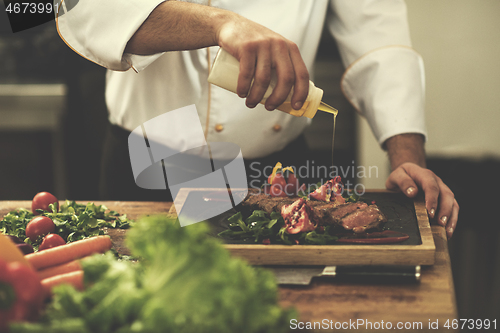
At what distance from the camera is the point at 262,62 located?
1127 mm

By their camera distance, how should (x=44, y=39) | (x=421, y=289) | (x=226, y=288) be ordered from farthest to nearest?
(x=44, y=39), (x=421, y=289), (x=226, y=288)

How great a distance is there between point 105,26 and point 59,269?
690 mm

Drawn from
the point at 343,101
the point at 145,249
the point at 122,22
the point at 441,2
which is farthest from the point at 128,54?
the point at 441,2

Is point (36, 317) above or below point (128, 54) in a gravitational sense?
below

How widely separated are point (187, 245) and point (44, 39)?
10.7 ft

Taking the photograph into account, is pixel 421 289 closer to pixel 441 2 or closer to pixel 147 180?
pixel 147 180

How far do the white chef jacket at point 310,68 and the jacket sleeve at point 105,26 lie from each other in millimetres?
256

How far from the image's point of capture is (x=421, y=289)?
100 centimetres

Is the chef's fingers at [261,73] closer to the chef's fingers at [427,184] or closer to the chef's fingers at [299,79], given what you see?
the chef's fingers at [299,79]

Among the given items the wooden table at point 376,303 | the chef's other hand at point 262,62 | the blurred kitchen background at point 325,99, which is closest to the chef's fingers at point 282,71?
the chef's other hand at point 262,62

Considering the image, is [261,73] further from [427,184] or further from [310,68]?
[310,68]

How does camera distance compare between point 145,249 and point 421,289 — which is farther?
point 421,289

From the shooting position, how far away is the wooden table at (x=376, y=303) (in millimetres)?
886

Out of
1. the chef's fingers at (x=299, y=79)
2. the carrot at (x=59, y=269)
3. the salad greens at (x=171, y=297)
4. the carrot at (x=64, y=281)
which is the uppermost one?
the chef's fingers at (x=299, y=79)
